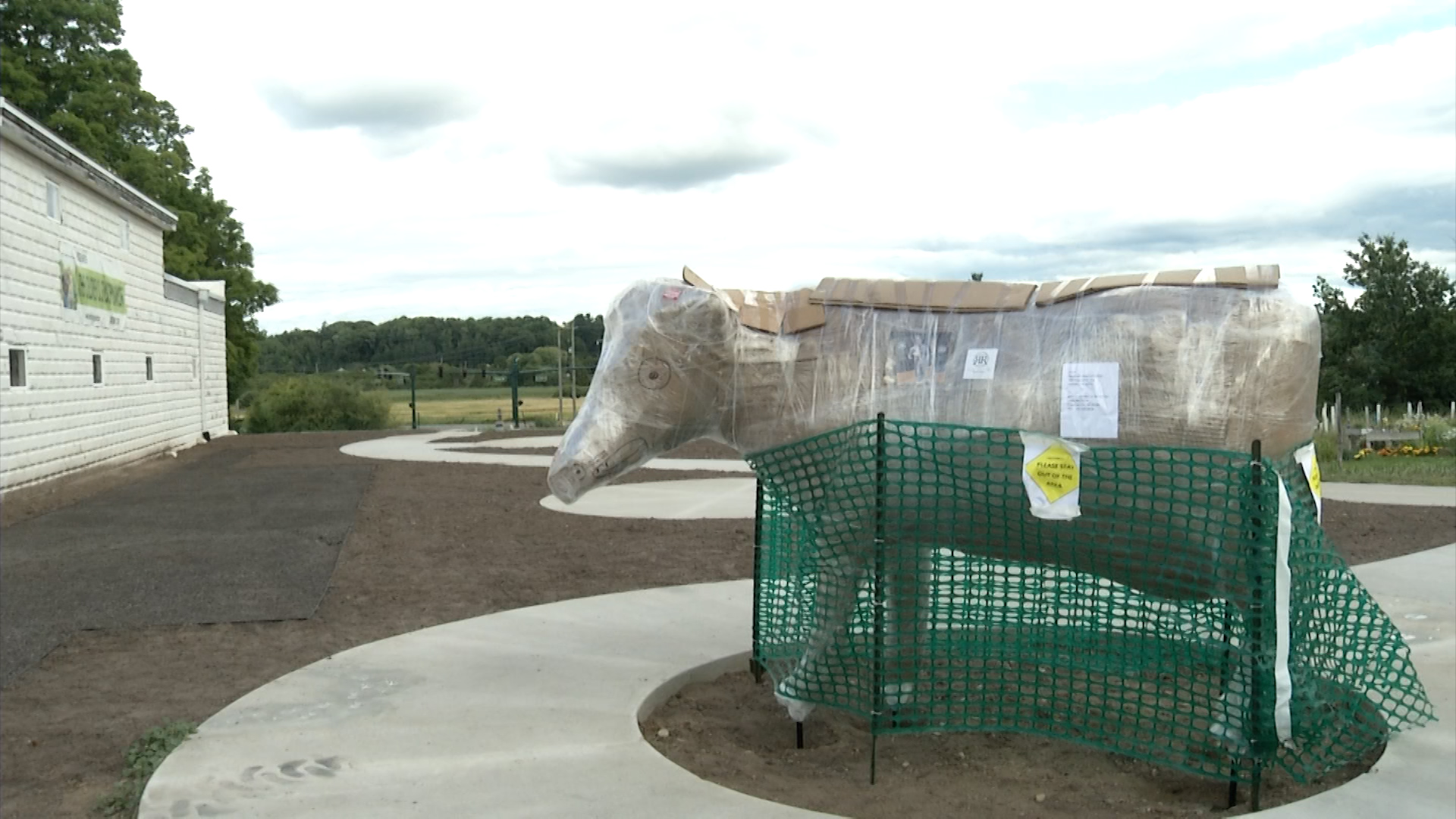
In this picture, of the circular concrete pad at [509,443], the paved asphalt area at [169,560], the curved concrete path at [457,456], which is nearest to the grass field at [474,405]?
the circular concrete pad at [509,443]

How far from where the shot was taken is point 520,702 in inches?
192

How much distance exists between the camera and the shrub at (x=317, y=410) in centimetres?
3384

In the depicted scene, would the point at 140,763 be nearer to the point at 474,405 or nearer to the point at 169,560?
the point at 169,560

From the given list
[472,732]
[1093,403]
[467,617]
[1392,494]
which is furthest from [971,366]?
[1392,494]

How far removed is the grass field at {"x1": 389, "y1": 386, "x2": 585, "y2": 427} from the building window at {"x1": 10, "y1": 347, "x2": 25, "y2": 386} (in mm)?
16377

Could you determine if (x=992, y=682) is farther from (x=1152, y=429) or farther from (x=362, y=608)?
(x=362, y=608)

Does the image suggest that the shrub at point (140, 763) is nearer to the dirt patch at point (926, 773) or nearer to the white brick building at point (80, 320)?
the dirt patch at point (926, 773)

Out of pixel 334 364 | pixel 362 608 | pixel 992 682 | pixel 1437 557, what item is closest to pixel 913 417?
pixel 992 682

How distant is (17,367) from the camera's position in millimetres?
15406

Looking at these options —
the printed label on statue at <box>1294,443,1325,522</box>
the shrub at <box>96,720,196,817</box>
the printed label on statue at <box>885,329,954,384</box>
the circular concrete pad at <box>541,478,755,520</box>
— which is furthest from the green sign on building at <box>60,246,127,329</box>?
the printed label on statue at <box>1294,443,1325,522</box>

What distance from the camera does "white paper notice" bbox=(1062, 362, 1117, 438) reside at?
3.77 meters

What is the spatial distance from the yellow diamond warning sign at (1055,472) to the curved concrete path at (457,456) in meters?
10.5

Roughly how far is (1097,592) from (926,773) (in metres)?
0.99

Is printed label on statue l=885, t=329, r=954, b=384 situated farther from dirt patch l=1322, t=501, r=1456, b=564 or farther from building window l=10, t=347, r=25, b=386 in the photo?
building window l=10, t=347, r=25, b=386
